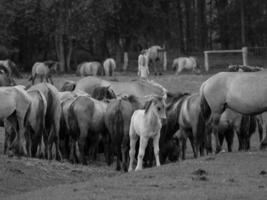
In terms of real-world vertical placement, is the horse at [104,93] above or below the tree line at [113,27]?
below

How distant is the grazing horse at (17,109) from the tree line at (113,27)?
119 ft

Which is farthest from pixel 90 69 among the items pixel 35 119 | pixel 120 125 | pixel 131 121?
pixel 131 121

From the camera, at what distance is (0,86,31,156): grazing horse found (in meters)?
19.1

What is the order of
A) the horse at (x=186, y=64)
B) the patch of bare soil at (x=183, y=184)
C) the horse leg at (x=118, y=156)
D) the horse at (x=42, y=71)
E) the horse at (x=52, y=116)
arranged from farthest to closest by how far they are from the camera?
1. the horse at (x=186, y=64)
2. the horse at (x=42, y=71)
3. the horse at (x=52, y=116)
4. the horse leg at (x=118, y=156)
5. the patch of bare soil at (x=183, y=184)

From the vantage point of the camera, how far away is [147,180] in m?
14.4

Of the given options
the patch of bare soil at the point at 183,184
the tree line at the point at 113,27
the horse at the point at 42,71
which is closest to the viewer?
the patch of bare soil at the point at 183,184

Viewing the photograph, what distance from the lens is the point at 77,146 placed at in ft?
75.6

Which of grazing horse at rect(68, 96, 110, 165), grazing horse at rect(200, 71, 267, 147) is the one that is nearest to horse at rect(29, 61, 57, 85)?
grazing horse at rect(68, 96, 110, 165)

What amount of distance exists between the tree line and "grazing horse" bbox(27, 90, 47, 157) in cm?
3523

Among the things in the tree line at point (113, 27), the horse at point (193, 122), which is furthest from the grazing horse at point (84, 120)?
the tree line at point (113, 27)

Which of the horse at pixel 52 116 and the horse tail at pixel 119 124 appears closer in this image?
the horse tail at pixel 119 124

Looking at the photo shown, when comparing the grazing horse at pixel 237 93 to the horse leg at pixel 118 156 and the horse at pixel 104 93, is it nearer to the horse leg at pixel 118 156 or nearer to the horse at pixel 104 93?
the horse leg at pixel 118 156

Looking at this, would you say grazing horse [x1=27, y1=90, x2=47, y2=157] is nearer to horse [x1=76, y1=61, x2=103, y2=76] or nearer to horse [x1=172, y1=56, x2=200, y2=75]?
horse [x1=76, y1=61, x2=103, y2=76]

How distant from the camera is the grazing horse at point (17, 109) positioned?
62.6 feet
